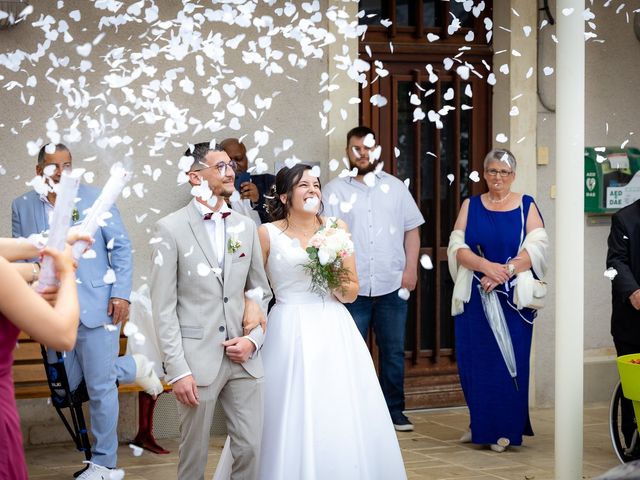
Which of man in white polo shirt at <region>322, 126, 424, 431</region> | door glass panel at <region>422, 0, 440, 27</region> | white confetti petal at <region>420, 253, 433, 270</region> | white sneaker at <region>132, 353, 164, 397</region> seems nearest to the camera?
white sneaker at <region>132, 353, 164, 397</region>

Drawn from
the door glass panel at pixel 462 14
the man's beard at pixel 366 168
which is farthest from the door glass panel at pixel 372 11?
the man's beard at pixel 366 168

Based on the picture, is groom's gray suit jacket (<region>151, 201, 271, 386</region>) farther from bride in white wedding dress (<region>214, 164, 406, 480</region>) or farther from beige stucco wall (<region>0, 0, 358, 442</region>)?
beige stucco wall (<region>0, 0, 358, 442</region>)

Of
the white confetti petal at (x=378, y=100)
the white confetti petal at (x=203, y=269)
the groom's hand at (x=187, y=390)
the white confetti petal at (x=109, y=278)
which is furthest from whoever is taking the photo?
the white confetti petal at (x=378, y=100)

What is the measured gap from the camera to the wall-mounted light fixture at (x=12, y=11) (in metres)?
8.20

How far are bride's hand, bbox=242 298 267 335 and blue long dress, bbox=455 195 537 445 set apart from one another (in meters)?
2.69

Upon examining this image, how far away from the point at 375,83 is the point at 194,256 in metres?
4.19

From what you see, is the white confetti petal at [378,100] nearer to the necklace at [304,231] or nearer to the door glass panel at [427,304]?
the door glass panel at [427,304]

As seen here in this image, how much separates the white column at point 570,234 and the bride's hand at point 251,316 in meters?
1.59

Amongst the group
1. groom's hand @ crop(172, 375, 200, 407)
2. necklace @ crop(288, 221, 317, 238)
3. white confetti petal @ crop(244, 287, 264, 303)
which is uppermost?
necklace @ crop(288, 221, 317, 238)

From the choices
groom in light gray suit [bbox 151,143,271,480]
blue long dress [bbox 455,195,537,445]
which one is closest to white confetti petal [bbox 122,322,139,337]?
groom in light gray suit [bbox 151,143,271,480]

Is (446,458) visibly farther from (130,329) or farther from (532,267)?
(130,329)

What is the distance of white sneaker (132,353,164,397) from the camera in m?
8.16

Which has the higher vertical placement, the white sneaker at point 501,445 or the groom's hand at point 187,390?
the groom's hand at point 187,390

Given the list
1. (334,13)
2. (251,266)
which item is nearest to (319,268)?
(251,266)
